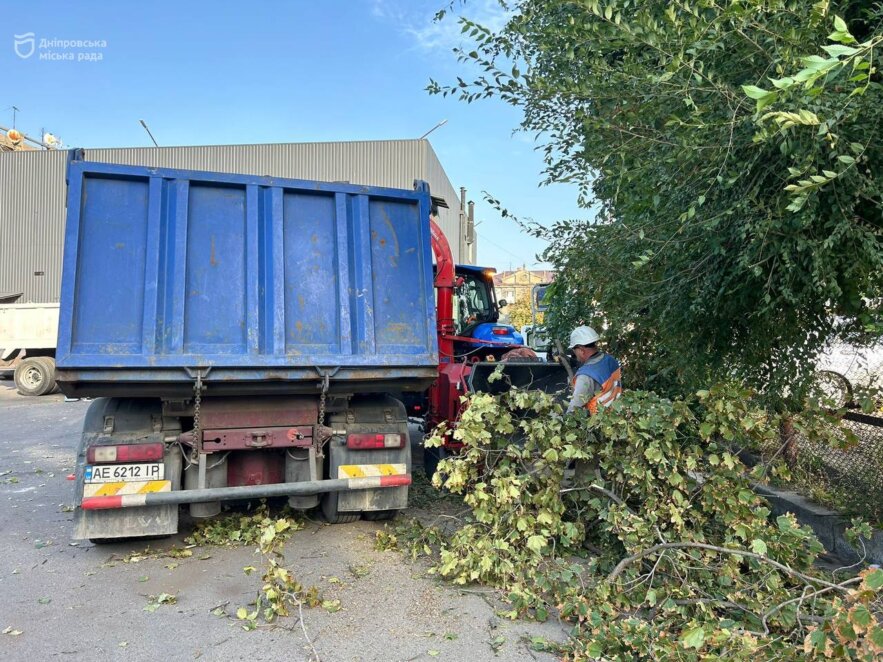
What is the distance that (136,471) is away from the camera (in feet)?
15.1

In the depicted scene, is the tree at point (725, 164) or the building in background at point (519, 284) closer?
the tree at point (725, 164)

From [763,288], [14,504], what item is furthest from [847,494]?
[14,504]

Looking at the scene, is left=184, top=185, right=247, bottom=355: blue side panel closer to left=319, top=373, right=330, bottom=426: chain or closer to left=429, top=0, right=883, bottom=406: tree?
left=319, top=373, right=330, bottom=426: chain

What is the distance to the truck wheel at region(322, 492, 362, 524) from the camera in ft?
17.7

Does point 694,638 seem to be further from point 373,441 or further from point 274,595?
point 373,441

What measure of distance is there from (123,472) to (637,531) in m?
3.52

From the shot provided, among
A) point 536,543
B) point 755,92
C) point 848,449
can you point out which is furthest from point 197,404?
point 848,449

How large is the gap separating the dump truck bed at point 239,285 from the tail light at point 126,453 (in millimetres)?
391

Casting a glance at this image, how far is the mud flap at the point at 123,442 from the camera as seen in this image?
462cm

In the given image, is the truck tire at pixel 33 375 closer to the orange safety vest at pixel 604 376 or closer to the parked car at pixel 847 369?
the orange safety vest at pixel 604 376

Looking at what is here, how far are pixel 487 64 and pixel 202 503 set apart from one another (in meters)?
3.84

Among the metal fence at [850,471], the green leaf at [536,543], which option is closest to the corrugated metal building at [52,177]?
the metal fence at [850,471]

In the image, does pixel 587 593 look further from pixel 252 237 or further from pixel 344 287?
pixel 252 237

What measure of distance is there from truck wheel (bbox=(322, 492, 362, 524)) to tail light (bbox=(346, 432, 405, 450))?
0.54 metres
